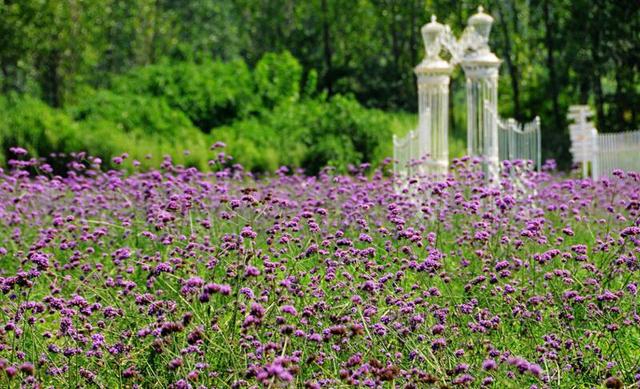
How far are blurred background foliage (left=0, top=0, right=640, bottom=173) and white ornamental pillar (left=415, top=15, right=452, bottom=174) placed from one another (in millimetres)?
3352

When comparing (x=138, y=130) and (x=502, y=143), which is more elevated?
(x=502, y=143)

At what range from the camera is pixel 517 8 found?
99.0ft

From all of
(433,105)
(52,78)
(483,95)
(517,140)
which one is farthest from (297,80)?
(483,95)

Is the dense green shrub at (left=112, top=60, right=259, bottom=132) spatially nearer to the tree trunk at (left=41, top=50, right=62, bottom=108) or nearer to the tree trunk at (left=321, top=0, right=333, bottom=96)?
the tree trunk at (left=41, top=50, right=62, bottom=108)

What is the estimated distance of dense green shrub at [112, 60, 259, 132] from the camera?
2458 centimetres

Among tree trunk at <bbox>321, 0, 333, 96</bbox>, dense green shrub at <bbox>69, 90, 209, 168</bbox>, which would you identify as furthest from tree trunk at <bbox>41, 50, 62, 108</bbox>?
dense green shrub at <bbox>69, 90, 209, 168</bbox>

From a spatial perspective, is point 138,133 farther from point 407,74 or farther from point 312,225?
point 312,225

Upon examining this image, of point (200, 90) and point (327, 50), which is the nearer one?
point (200, 90)

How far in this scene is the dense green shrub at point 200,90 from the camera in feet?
80.6

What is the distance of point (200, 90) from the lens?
973 inches

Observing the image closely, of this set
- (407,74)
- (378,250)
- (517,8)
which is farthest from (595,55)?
(378,250)

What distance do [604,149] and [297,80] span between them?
11618mm

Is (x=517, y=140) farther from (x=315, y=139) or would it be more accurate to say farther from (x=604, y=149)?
(x=315, y=139)

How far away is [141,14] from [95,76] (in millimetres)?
7582
